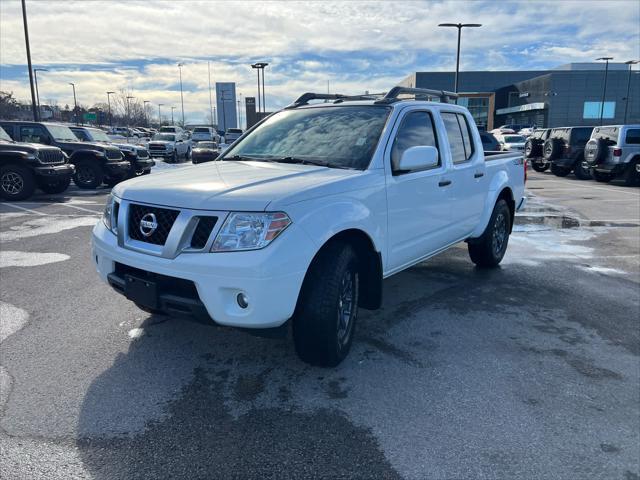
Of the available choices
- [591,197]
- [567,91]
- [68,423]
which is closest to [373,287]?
[68,423]

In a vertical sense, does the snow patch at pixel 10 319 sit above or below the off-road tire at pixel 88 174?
below

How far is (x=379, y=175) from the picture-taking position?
3738mm

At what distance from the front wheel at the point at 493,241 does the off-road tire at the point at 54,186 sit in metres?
10.5

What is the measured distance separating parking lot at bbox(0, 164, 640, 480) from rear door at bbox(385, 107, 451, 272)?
0.67 meters

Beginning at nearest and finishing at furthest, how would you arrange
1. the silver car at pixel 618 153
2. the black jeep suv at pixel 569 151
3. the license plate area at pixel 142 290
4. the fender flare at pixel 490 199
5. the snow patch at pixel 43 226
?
the license plate area at pixel 142 290
the fender flare at pixel 490 199
the snow patch at pixel 43 226
the silver car at pixel 618 153
the black jeep suv at pixel 569 151

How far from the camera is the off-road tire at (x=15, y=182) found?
460 inches

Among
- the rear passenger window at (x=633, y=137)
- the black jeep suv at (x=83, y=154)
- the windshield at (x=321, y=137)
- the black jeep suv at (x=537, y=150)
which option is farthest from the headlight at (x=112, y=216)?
the black jeep suv at (x=537, y=150)

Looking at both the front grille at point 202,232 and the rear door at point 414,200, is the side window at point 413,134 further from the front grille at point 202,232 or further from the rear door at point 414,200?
the front grille at point 202,232

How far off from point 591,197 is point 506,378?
41.1ft

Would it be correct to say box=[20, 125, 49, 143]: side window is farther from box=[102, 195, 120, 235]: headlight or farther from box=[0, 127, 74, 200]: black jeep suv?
box=[102, 195, 120, 235]: headlight

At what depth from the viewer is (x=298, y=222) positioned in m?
2.96

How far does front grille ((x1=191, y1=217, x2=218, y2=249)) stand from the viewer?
2930 mm

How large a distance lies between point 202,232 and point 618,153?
1749cm

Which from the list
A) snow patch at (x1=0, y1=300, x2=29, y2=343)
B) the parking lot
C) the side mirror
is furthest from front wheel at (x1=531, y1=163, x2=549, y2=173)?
snow patch at (x1=0, y1=300, x2=29, y2=343)
